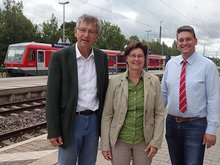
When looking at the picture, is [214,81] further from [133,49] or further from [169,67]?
[133,49]

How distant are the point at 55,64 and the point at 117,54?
3378 cm

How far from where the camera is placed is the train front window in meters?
Result: 25.1

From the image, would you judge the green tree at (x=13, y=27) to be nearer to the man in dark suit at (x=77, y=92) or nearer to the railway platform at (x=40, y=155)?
the railway platform at (x=40, y=155)

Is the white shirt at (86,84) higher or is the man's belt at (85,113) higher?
the white shirt at (86,84)

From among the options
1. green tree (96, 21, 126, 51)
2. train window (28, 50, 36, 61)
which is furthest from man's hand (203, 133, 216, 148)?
green tree (96, 21, 126, 51)

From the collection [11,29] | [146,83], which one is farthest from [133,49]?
[11,29]

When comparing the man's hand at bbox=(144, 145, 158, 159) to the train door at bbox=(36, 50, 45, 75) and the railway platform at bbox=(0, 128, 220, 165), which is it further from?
the train door at bbox=(36, 50, 45, 75)

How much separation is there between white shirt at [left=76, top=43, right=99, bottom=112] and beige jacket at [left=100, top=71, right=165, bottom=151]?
0.14 metres

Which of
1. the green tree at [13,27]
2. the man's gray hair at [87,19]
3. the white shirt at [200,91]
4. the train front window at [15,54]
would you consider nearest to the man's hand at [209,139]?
the white shirt at [200,91]

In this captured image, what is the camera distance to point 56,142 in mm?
2941

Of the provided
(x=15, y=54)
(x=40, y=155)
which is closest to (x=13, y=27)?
(x=15, y=54)

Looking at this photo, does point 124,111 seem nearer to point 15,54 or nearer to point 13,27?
point 15,54

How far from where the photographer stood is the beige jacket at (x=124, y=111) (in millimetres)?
2971

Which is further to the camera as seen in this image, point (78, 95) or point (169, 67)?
point (169, 67)
